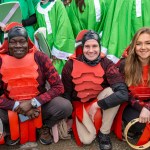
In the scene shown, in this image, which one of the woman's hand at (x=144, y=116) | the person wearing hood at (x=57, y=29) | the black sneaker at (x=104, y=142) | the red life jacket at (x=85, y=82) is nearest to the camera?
the woman's hand at (x=144, y=116)

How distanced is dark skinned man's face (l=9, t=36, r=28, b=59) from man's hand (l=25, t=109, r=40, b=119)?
0.50 m

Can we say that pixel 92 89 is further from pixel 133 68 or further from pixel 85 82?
pixel 133 68

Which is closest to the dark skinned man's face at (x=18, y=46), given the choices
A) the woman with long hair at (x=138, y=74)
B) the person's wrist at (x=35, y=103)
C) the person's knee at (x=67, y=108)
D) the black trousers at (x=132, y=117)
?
the person's wrist at (x=35, y=103)

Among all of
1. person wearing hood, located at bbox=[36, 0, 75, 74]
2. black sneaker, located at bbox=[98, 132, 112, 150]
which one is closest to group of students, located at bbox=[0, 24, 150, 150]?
black sneaker, located at bbox=[98, 132, 112, 150]

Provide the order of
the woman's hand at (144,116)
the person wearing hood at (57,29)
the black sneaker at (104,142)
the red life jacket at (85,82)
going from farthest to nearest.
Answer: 1. the person wearing hood at (57,29)
2. the red life jacket at (85,82)
3. the black sneaker at (104,142)
4. the woman's hand at (144,116)

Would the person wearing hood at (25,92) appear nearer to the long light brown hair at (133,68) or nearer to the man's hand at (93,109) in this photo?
the man's hand at (93,109)

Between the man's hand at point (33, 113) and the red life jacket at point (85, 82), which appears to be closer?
the man's hand at point (33, 113)

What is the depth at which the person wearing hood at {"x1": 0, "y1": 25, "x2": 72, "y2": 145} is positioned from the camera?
292 centimetres

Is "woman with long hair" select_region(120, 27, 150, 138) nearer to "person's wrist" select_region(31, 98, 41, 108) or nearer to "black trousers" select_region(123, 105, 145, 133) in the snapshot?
"black trousers" select_region(123, 105, 145, 133)

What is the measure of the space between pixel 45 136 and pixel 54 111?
271mm

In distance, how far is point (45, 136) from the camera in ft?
Answer: 10.1

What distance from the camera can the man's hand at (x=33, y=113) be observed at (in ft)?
9.46

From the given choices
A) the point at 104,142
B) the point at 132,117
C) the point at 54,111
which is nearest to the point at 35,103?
the point at 54,111

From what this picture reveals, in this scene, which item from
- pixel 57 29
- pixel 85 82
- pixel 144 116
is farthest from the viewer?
pixel 57 29
